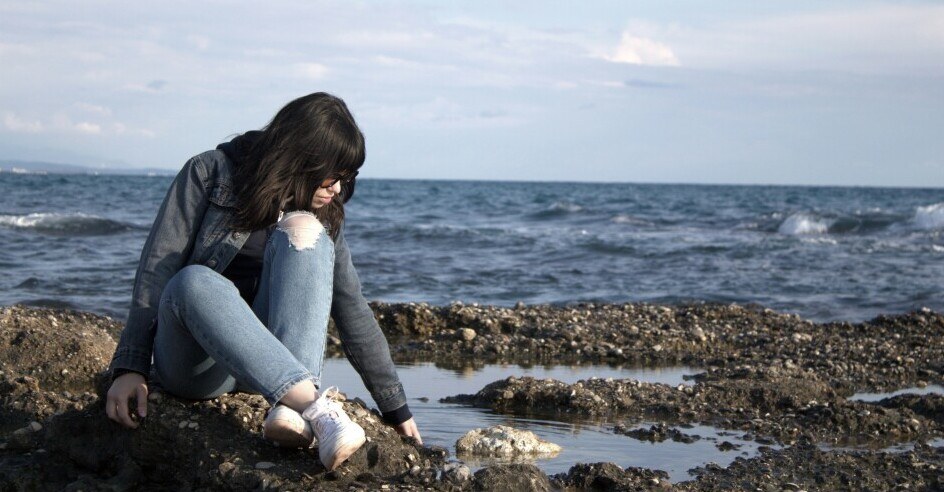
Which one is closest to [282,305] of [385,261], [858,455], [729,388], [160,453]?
[160,453]

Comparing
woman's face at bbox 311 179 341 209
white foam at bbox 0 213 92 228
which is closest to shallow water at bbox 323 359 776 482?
woman's face at bbox 311 179 341 209

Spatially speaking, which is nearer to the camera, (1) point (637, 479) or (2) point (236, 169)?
(2) point (236, 169)

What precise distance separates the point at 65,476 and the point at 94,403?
300 mm

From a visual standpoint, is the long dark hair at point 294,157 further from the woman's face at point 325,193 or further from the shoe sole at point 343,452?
the shoe sole at point 343,452

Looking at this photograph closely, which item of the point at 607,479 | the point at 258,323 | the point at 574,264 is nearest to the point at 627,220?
the point at 574,264

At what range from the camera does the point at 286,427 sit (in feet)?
11.5

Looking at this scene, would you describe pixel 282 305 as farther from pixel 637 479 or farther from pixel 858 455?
pixel 858 455

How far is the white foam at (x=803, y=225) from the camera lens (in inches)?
1215

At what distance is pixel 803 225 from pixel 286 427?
30.0m

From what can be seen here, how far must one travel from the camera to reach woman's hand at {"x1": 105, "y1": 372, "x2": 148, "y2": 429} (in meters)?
3.78

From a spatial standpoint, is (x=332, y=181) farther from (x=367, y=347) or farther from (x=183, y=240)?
(x=367, y=347)

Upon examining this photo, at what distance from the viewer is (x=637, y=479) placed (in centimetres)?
452

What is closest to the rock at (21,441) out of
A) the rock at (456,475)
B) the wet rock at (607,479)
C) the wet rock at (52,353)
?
the rock at (456,475)

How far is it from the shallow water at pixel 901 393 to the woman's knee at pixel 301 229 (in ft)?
16.2
